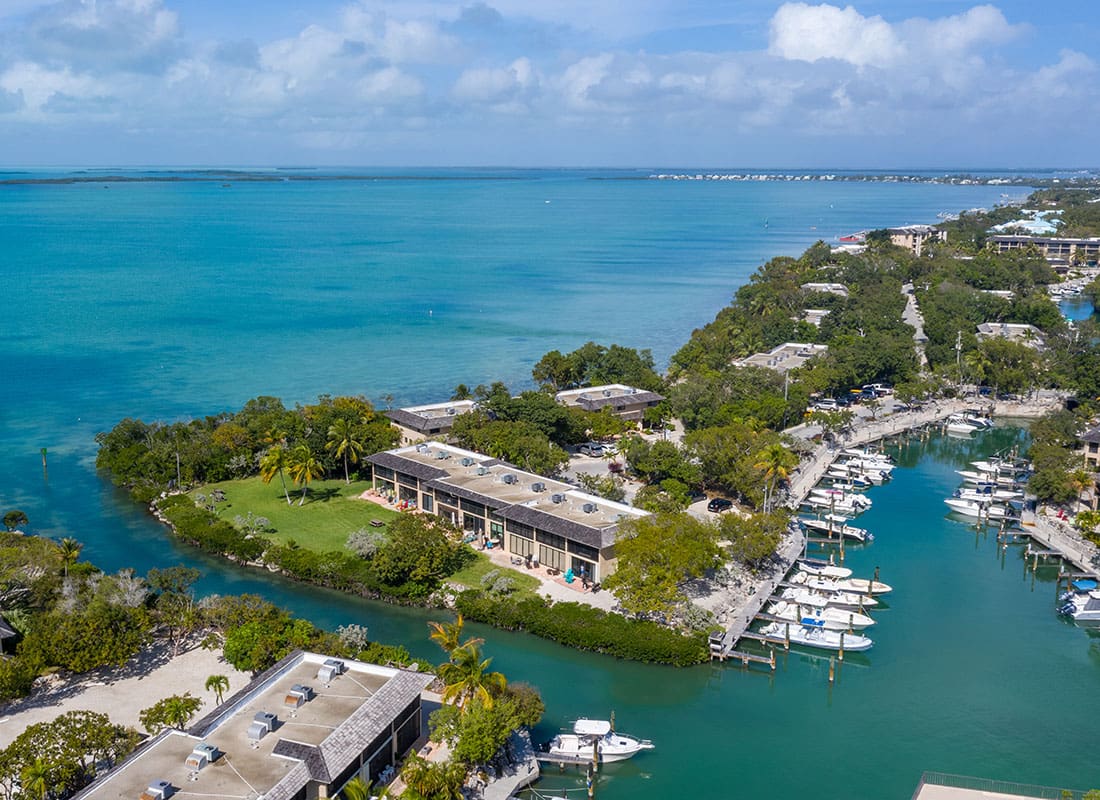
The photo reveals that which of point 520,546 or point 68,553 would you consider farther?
point 520,546

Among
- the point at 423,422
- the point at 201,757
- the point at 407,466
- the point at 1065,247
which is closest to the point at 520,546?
the point at 407,466

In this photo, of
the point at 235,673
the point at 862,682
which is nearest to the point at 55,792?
the point at 235,673

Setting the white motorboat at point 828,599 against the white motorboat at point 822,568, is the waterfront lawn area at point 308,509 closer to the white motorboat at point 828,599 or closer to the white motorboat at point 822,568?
the white motorboat at point 828,599

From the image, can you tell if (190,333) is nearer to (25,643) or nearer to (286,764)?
(25,643)

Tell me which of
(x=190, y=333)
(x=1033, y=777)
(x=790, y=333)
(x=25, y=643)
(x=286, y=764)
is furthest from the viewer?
(x=190, y=333)

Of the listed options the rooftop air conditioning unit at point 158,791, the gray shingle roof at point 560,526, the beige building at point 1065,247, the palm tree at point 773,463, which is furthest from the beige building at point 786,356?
the beige building at point 1065,247

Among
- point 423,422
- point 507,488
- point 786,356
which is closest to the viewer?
point 507,488

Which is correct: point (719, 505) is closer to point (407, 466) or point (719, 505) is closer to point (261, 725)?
point (407, 466)

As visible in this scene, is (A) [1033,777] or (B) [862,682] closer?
(A) [1033,777]
